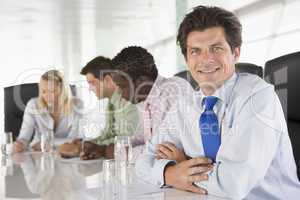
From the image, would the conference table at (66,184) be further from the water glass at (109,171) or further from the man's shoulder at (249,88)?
the man's shoulder at (249,88)

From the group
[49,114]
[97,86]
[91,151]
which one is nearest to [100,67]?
[97,86]

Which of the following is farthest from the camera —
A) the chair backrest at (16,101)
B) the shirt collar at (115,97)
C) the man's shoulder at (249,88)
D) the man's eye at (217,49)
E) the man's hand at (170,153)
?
the chair backrest at (16,101)

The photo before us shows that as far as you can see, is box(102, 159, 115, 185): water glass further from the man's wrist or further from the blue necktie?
the blue necktie

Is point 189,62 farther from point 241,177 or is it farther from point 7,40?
point 7,40

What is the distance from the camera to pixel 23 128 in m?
2.85

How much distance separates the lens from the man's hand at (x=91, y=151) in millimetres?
1931

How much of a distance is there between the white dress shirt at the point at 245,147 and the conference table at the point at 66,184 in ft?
0.22

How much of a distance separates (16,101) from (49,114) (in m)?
0.62

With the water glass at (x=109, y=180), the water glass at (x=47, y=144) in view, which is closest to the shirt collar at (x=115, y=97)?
the water glass at (x=47, y=144)

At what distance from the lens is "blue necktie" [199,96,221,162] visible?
129 centimetres

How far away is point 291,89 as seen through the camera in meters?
1.59

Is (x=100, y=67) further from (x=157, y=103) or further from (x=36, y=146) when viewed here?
(x=157, y=103)

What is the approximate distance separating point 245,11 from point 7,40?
7.07 ft

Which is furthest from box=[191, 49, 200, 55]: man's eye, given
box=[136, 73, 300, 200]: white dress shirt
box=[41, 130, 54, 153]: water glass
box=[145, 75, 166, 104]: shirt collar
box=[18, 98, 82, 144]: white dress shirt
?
box=[18, 98, 82, 144]: white dress shirt
